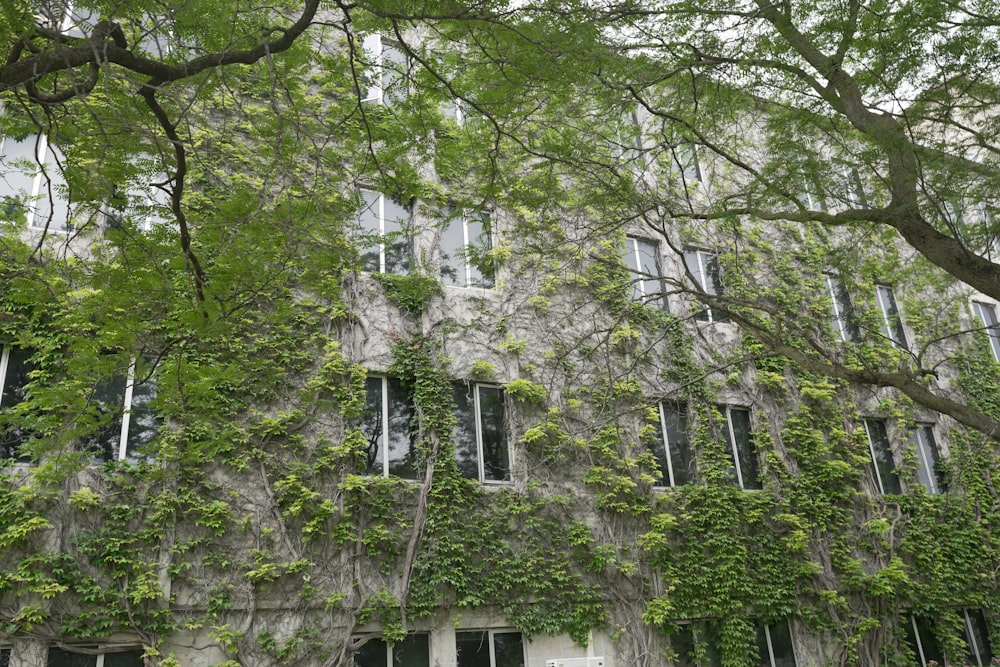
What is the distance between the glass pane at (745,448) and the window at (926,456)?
11.8 ft

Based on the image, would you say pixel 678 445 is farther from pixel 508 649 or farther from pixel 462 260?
pixel 462 260

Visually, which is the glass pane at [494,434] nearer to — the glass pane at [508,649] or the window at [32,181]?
the glass pane at [508,649]

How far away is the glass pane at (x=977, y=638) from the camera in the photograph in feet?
39.5

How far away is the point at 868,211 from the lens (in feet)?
21.6

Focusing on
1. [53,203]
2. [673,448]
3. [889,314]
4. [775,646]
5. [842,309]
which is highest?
[889,314]

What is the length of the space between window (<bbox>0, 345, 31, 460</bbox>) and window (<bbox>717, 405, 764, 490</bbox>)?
979cm

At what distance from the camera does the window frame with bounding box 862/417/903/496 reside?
12.6 metres

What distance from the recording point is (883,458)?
1291 centimetres

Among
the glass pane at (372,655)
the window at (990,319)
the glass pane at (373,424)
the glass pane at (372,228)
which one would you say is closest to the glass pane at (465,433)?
the glass pane at (373,424)

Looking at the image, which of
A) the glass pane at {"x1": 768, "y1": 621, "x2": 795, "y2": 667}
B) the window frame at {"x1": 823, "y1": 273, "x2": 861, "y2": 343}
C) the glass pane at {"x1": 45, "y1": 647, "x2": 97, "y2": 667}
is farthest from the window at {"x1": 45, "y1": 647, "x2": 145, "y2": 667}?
the window frame at {"x1": 823, "y1": 273, "x2": 861, "y2": 343}

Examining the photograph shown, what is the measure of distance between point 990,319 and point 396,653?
15290 millimetres

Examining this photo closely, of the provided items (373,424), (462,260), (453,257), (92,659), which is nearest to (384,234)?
(453,257)

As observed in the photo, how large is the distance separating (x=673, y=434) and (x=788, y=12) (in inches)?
258

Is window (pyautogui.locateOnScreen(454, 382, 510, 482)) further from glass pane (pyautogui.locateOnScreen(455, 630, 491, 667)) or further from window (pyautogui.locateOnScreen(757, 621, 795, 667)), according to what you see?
window (pyautogui.locateOnScreen(757, 621, 795, 667))
